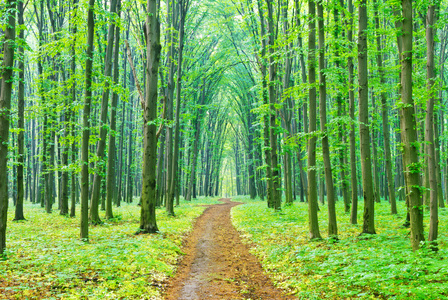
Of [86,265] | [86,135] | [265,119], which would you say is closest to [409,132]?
[86,265]

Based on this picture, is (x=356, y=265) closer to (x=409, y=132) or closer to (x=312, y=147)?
(x=409, y=132)

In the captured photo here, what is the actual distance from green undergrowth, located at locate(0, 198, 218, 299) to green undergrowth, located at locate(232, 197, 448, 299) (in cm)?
291

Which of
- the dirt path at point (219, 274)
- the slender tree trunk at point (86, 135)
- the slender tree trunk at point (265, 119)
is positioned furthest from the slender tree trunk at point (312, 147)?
the slender tree trunk at point (265, 119)

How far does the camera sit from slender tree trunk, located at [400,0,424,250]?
19.3 ft

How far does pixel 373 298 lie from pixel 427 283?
0.92 metres

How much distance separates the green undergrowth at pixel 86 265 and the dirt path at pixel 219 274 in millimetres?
416

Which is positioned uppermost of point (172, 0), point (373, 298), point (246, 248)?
point (172, 0)

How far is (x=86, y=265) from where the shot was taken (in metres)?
6.55

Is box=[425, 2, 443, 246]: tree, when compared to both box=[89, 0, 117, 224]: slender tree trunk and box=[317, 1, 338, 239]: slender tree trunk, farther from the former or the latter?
box=[89, 0, 117, 224]: slender tree trunk

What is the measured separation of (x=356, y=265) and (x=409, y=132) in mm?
2993

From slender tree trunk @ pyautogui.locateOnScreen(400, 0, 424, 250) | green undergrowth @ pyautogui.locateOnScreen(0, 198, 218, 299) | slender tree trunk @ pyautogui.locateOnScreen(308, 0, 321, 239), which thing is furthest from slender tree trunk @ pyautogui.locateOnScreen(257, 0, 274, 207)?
slender tree trunk @ pyautogui.locateOnScreen(400, 0, 424, 250)

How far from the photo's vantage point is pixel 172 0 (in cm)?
1725

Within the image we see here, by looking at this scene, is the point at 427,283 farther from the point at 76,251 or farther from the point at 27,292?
the point at 76,251

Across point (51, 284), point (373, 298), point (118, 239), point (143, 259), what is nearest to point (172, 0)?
point (118, 239)
